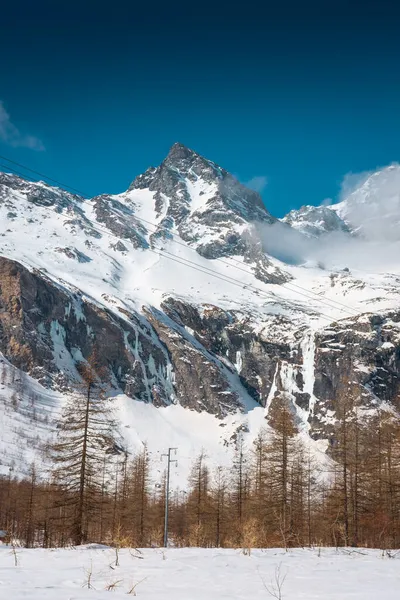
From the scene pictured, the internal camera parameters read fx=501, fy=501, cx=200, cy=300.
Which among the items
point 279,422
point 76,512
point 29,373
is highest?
point 29,373

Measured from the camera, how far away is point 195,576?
25.3 feet

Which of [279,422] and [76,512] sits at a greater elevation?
[279,422]

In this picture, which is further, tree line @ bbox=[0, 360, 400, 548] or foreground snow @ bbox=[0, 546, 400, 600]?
tree line @ bbox=[0, 360, 400, 548]

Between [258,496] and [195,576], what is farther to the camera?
[258,496]

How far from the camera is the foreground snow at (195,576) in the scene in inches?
243

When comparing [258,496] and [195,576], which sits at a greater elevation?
[195,576]

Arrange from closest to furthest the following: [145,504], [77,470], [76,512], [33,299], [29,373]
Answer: [76,512], [77,470], [145,504], [29,373], [33,299]

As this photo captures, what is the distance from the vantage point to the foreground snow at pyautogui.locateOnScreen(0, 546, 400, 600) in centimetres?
→ 618

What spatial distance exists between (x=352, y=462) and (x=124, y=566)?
81.2ft

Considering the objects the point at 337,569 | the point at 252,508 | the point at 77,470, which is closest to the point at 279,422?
the point at 252,508

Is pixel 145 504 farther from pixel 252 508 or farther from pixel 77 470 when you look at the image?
Answer: pixel 77 470

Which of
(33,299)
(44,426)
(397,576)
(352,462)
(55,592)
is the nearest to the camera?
(55,592)

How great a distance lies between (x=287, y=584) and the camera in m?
7.25

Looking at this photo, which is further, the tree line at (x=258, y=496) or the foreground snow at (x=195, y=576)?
the tree line at (x=258, y=496)
